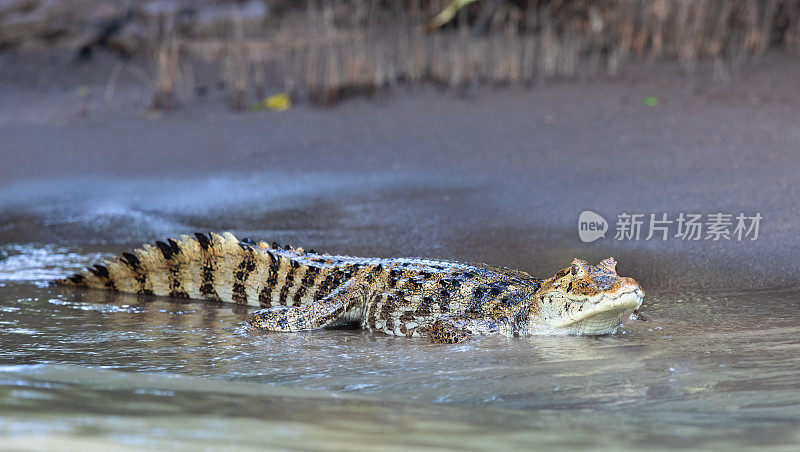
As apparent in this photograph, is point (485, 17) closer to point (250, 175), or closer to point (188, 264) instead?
point (250, 175)

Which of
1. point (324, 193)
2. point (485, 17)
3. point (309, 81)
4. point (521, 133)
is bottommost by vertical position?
point (324, 193)

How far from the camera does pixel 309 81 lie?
29.2 ft

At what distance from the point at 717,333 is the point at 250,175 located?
15.6 feet

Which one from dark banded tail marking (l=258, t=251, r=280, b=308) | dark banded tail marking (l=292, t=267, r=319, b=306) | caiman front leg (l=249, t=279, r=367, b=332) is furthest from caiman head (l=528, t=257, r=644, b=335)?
dark banded tail marking (l=258, t=251, r=280, b=308)

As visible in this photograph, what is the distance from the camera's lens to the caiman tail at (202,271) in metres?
4.50

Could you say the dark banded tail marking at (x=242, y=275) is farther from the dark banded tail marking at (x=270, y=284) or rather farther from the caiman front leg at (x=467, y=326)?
the caiman front leg at (x=467, y=326)

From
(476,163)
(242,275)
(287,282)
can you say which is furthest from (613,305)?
(476,163)

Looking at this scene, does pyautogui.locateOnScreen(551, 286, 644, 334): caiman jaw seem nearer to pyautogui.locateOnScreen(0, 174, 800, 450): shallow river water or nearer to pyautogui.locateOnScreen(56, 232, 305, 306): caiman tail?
pyautogui.locateOnScreen(0, 174, 800, 450): shallow river water

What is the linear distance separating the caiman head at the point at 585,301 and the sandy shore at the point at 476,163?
1088 millimetres

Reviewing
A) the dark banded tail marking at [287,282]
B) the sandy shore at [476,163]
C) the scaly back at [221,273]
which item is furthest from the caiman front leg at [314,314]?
the sandy shore at [476,163]

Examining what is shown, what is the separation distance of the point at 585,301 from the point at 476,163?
11.8ft

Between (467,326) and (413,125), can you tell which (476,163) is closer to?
(413,125)

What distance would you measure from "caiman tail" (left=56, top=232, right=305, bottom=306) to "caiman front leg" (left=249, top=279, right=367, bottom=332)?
360mm

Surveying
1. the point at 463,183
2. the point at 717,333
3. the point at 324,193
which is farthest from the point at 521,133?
the point at 717,333
